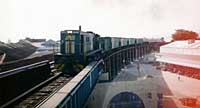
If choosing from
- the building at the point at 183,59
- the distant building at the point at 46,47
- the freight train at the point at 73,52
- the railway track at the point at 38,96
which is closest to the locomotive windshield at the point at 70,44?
the freight train at the point at 73,52

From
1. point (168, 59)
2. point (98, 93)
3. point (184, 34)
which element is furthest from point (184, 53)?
point (184, 34)

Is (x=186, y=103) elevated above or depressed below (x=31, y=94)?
below

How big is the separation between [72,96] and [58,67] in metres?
12.8

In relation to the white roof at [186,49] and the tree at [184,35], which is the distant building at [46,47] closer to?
the white roof at [186,49]

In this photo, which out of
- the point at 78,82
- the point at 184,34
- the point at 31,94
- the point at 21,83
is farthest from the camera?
the point at 184,34

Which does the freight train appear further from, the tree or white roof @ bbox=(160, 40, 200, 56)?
the tree

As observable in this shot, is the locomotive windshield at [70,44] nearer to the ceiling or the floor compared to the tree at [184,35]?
nearer to the floor

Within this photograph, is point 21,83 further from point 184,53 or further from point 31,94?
point 184,53

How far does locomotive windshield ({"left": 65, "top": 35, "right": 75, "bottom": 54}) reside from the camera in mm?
25312

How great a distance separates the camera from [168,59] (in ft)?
199

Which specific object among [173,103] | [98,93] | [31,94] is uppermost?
[31,94]

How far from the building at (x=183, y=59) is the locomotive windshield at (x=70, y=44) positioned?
25272mm

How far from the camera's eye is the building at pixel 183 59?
46.5m

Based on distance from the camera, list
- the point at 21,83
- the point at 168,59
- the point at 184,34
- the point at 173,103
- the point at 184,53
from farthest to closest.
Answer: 1. the point at 184,34
2. the point at 168,59
3. the point at 184,53
4. the point at 173,103
5. the point at 21,83
